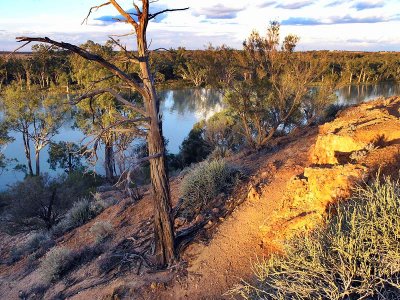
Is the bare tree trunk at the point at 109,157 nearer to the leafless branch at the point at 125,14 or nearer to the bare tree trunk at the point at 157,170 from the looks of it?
the bare tree trunk at the point at 157,170

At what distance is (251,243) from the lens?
21.1 feet

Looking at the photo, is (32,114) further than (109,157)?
Yes

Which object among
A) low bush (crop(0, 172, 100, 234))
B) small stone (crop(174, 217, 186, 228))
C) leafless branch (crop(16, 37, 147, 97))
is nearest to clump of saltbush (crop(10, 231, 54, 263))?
low bush (crop(0, 172, 100, 234))

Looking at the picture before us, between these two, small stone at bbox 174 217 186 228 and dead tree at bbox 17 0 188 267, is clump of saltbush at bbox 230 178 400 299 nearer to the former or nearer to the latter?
dead tree at bbox 17 0 188 267

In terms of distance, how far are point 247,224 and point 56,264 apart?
417cm

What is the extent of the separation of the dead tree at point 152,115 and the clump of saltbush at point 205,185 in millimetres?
1584

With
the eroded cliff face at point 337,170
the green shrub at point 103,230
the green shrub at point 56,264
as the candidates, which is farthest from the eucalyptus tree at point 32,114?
the eroded cliff face at point 337,170

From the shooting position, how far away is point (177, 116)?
35.4 m

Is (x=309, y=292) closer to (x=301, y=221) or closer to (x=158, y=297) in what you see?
(x=301, y=221)

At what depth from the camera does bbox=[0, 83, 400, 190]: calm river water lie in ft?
87.1

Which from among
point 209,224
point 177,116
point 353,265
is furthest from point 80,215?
point 177,116

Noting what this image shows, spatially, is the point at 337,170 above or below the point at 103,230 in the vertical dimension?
above

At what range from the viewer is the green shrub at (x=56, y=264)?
8180 mm

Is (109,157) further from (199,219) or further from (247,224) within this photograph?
(247,224)
